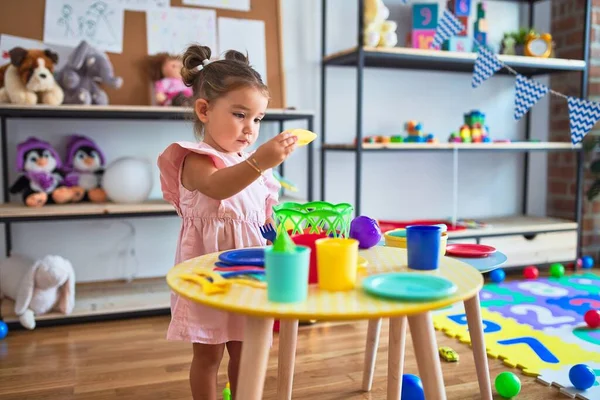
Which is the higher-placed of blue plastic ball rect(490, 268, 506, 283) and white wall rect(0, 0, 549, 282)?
white wall rect(0, 0, 549, 282)

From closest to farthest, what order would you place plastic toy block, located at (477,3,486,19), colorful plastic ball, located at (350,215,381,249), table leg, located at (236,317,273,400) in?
table leg, located at (236,317,273,400) < colorful plastic ball, located at (350,215,381,249) < plastic toy block, located at (477,3,486,19)

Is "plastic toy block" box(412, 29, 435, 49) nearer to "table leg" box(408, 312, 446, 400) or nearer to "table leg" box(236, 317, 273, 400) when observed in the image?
"table leg" box(408, 312, 446, 400)

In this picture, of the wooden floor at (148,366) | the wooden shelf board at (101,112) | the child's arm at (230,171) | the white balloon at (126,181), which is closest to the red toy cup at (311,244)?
the child's arm at (230,171)

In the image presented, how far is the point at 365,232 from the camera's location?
1.20 m

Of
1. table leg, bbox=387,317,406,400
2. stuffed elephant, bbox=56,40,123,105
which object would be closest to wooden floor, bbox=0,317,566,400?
table leg, bbox=387,317,406,400

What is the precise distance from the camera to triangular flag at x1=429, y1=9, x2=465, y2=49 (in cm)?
270

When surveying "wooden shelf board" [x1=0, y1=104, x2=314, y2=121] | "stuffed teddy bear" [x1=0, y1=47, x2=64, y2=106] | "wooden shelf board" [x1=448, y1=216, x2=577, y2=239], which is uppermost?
"stuffed teddy bear" [x1=0, y1=47, x2=64, y2=106]

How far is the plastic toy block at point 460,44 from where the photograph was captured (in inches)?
114

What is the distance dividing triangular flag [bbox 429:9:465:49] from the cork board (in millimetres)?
754

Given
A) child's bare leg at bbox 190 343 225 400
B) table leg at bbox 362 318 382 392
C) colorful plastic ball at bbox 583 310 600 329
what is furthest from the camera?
colorful plastic ball at bbox 583 310 600 329

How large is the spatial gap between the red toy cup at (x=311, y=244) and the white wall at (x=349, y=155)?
5.99 feet

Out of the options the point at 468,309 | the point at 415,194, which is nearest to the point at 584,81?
the point at 415,194

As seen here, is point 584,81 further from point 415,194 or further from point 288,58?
point 288,58

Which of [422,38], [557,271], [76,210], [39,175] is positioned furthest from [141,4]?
[557,271]
